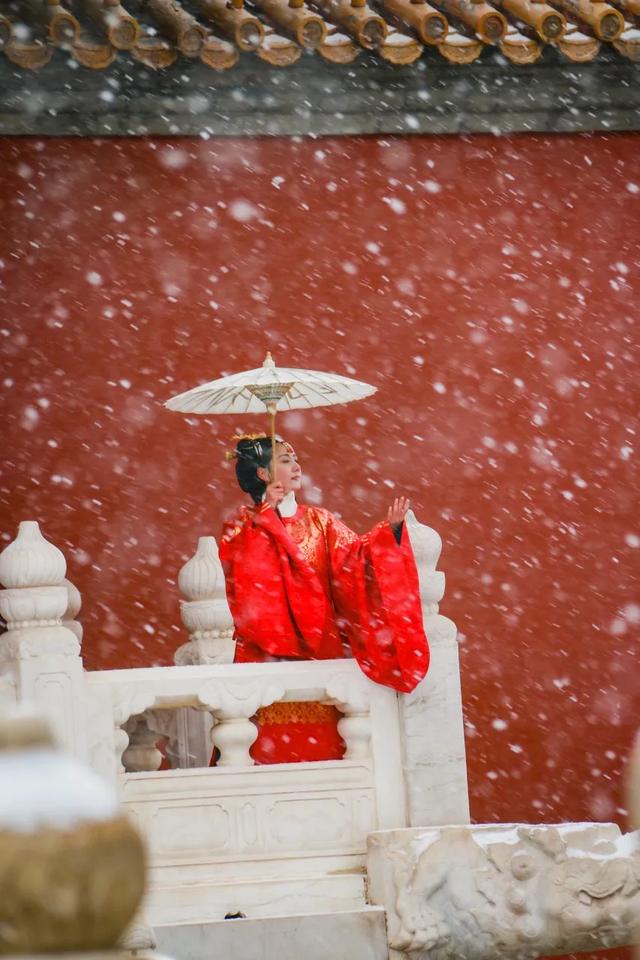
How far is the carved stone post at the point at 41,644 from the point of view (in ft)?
17.5

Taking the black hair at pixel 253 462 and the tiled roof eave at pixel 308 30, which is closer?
the black hair at pixel 253 462

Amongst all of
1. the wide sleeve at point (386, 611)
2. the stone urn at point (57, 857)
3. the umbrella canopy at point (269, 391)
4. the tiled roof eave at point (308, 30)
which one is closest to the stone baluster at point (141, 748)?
the wide sleeve at point (386, 611)

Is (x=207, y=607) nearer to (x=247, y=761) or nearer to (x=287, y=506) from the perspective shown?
(x=287, y=506)

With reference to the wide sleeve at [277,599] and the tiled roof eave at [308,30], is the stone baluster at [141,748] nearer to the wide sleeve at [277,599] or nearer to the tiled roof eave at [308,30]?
the wide sleeve at [277,599]

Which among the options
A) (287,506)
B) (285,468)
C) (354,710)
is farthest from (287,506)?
(354,710)

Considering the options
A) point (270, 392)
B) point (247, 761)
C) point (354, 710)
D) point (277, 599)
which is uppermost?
point (270, 392)

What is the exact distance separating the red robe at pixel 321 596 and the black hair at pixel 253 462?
11 cm

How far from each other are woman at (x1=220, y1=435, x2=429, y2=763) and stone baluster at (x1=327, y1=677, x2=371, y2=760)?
0.08 meters

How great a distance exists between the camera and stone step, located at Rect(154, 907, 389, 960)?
17.1 ft

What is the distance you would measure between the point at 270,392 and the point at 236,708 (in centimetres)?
127

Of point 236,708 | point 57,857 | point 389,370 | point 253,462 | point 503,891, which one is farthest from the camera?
point 389,370

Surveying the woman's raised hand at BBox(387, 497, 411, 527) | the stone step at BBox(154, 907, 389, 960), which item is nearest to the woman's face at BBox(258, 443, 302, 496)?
the woman's raised hand at BBox(387, 497, 411, 527)

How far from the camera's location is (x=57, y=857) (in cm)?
174

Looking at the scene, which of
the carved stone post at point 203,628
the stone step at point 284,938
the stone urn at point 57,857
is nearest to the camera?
the stone urn at point 57,857
